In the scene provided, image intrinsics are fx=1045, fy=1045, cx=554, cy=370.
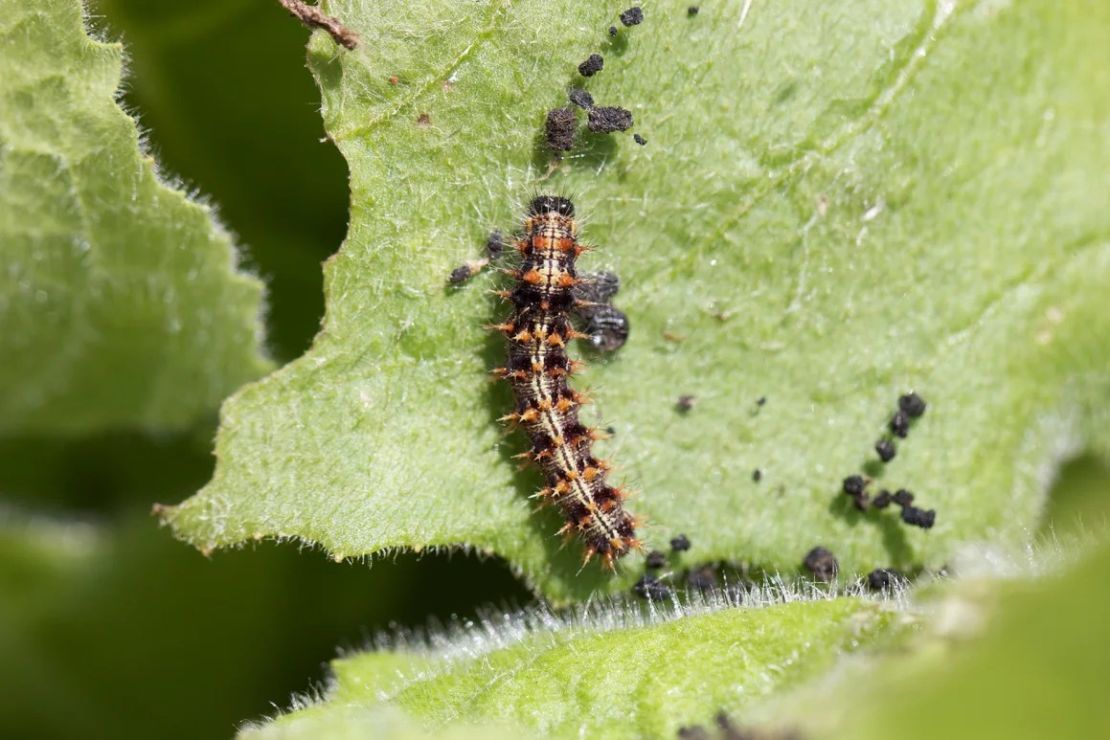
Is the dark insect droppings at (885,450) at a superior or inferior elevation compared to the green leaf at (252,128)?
inferior

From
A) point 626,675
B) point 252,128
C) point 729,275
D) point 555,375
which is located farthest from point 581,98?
point 626,675

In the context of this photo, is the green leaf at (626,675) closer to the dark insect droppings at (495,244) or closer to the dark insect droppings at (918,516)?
the dark insect droppings at (918,516)

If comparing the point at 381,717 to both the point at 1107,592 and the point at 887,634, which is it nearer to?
the point at 887,634

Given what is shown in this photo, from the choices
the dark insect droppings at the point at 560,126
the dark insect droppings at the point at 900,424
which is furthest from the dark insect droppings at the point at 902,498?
the dark insect droppings at the point at 560,126

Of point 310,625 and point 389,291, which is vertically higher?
point 389,291

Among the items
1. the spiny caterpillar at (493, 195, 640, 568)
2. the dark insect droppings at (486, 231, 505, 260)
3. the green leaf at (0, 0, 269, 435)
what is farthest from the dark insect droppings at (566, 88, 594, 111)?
the green leaf at (0, 0, 269, 435)

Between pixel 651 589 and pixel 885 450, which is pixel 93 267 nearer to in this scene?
pixel 651 589

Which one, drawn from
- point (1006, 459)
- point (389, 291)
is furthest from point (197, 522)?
point (1006, 459)
